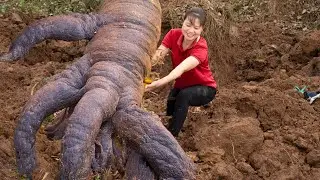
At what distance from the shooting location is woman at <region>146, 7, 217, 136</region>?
4.64 m

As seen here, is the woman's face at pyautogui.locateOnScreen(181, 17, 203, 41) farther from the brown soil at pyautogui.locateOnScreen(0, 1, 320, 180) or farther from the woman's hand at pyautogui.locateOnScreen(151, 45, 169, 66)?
the brown soil at pyautogui.locateOnScreen(0, 1, 320, 180)

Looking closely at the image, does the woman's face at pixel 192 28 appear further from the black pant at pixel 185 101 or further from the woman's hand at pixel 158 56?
the black pant at pixel 185 101

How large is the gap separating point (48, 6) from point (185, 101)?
3.28m

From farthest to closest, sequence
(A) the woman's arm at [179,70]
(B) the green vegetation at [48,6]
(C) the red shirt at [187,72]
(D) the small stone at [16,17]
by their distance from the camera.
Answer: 1. (B) the green vegetation at [48,6]
2. (D) the small stone at [16,17]
3. (C) the red shirt at [187,72]
4. (A) the woman's arm at [179,70]

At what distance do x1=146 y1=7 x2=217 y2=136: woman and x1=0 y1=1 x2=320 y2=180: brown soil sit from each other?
0.22m

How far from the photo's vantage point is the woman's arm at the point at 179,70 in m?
4.25

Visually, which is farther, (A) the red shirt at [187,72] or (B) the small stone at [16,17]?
(B) the small stone at [16,17]

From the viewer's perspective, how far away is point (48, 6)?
24.5ft

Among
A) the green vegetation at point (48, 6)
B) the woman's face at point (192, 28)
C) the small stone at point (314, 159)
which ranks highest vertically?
the woman's face at point (192, 28)

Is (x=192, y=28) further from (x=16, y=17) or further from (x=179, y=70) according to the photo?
(x=16, y=17)

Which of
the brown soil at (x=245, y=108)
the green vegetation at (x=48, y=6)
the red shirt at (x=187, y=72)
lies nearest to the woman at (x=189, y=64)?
the red shirt at (x=187, y=72)

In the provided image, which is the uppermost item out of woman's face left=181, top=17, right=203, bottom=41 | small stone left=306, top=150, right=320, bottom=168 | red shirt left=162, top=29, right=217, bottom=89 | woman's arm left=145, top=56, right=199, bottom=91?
woman's face left=181, top=17, right=203, bottom=41

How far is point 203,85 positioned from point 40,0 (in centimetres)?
336

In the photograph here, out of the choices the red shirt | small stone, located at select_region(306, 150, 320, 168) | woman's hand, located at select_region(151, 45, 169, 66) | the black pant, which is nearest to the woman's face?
the red shirt
